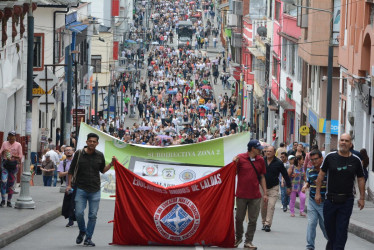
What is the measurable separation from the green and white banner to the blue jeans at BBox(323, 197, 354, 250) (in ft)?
14.3

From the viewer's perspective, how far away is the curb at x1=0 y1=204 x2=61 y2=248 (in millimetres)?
15798

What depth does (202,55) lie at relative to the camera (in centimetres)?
10981

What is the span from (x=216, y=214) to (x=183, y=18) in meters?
136

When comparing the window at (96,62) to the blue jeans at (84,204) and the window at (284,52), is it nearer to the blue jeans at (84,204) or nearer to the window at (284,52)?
the window at (284,52)

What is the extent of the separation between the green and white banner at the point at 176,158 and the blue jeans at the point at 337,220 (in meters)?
4.37

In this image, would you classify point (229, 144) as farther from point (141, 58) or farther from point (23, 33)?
point (141, 58)

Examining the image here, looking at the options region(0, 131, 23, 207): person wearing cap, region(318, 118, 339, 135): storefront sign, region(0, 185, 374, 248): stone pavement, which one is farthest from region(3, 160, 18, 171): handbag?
region(318, 118, 339, 135): storefront sign

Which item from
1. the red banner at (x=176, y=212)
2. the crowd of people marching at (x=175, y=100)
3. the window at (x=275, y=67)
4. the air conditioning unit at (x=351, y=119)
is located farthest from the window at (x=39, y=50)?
the red banner at (x=176, y=212)

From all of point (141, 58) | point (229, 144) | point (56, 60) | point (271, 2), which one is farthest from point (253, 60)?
point (229, 144)

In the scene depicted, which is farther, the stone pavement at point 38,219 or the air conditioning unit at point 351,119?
the air conditioning unit at point 351,119

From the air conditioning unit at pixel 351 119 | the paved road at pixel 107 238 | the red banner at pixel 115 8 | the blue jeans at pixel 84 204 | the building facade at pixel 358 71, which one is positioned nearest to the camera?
the blue jeans at pixel 84 204

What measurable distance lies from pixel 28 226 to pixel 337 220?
6177 millimetres

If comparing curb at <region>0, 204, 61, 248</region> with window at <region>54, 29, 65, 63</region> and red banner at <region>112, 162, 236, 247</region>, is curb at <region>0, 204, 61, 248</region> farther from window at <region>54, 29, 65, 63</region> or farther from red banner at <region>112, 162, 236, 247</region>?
window at <region>54, 29, 65, 63</region>

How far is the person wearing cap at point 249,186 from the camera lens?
50.0 feet
